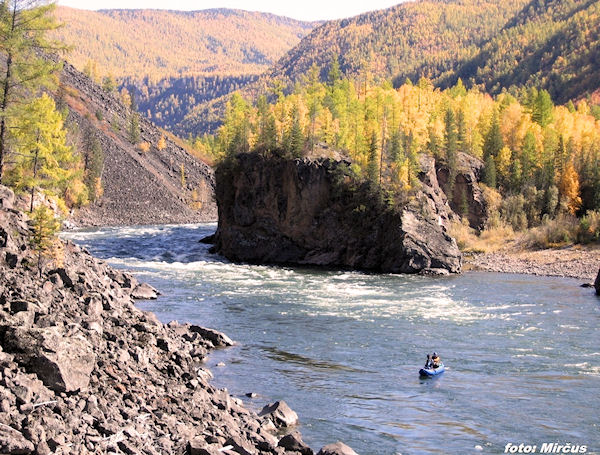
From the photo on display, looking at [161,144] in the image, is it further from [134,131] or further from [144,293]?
[144,293]

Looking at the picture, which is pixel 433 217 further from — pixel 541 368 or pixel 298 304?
pixel 541 368

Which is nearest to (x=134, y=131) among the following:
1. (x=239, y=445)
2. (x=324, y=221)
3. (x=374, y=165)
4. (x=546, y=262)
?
(x=324, y=221)

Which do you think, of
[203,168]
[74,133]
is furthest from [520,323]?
[203,168]

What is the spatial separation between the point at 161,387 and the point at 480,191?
76.2m

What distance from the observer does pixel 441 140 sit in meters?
94.6

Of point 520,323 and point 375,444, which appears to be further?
point 520,323

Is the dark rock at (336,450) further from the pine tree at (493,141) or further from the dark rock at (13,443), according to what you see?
the pine tree at (493,141)

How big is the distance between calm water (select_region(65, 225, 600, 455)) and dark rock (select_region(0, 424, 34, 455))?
952 centimetres

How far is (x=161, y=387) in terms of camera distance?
79.5 ft

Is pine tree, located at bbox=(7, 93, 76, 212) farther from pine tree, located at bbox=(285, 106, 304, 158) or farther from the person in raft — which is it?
pine tree, located at bbox=(285, 106, 304, 158)

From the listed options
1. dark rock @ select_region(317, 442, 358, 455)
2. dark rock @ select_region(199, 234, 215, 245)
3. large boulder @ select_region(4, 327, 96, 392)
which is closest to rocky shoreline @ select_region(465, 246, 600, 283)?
dark rock @ select_region(199, 234, 215, 245)

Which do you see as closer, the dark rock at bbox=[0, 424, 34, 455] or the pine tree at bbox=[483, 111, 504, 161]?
the dark rock at bbox=[0, 424, 34, 455]

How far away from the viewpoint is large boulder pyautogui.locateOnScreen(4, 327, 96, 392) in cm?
2039

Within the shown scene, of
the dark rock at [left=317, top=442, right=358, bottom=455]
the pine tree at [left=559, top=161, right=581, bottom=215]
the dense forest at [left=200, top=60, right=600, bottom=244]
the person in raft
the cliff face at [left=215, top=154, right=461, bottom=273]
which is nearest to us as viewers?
the dark rock at [left=317, top=442, right=358, bottom=455]
